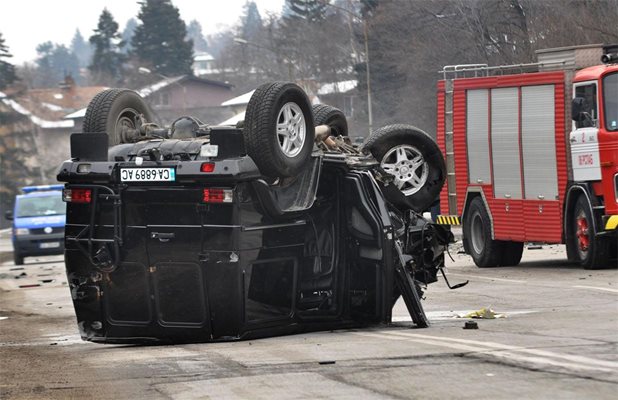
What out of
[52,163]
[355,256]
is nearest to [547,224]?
[355,256]

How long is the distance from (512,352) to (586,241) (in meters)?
10.5

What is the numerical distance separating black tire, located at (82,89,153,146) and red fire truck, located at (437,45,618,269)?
349 inches

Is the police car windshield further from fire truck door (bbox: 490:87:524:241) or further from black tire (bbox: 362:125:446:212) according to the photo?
black tire (bbox: 362:125:446:212)

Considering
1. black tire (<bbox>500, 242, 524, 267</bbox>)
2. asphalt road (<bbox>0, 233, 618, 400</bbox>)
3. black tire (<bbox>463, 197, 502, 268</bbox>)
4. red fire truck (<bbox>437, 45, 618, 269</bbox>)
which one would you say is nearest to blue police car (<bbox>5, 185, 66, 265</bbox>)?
red fire truck (<bbox>437, 45, 618, 269</bbox>)

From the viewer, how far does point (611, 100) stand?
19203 mm

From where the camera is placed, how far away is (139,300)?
11.2 meters

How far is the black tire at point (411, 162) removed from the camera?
13102 mm

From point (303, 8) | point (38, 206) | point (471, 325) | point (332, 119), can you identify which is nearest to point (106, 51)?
point (303, 8)

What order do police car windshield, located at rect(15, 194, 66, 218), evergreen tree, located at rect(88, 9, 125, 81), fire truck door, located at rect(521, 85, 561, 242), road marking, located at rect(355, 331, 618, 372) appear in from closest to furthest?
road marking, located at rect(355, 331, 618, 372)
fire truck door, located at rect(521, 85, 561, 242)
police car windshield, located at rect(15, 194, 66, 218)
evergreen tree, located at rect(88, 9, 125, 81)

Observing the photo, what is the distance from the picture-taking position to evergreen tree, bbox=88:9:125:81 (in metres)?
123

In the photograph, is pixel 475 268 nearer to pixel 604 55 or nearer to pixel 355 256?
pixel 604 55

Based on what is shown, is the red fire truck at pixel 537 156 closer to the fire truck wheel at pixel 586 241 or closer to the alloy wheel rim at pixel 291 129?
the fire truck wheel at pixel 586 241

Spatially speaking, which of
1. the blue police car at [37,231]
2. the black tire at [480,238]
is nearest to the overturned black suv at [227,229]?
the black tire at [480,238]

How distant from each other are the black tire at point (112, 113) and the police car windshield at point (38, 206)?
20756 mm
